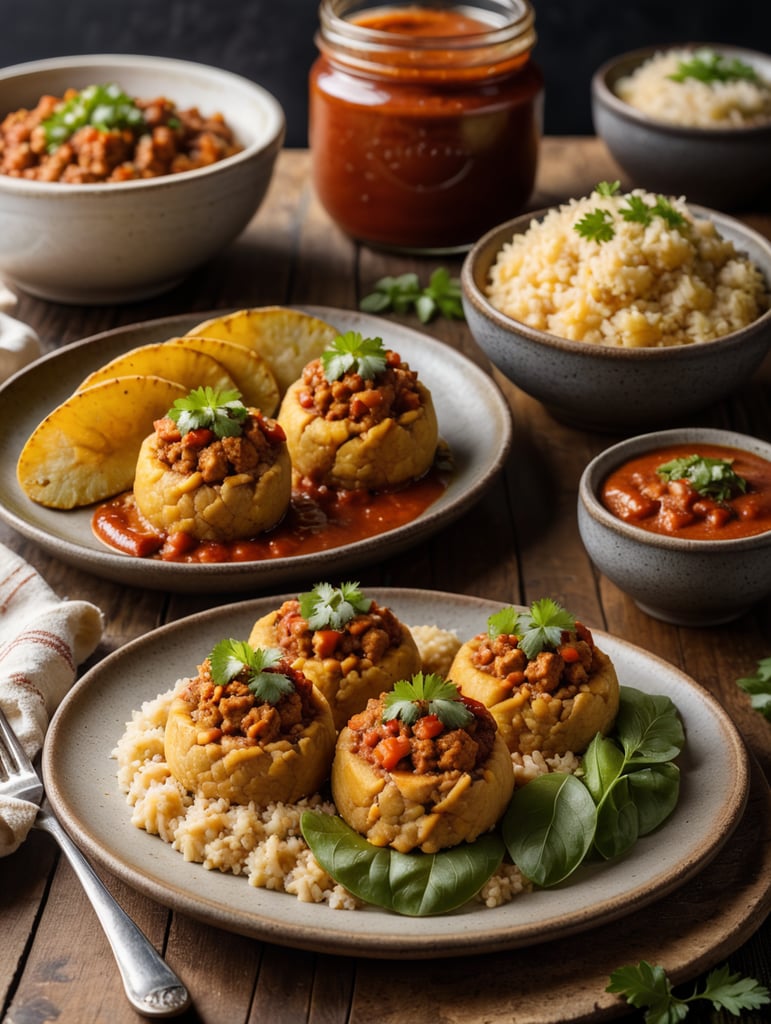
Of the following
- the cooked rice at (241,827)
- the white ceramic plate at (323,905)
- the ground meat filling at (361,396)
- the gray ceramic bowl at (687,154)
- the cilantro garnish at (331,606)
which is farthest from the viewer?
the gray ceramic bowl at (687,154)

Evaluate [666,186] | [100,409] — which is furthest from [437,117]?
[100,409]

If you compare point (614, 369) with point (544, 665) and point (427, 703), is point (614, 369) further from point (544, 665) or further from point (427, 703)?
point (427, 703)

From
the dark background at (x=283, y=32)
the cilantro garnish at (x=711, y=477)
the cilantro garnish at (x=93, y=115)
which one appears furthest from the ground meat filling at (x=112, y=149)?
the dark background at (x=283, y=32)

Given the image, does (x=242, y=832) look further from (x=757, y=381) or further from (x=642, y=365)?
(x=757, y=381)

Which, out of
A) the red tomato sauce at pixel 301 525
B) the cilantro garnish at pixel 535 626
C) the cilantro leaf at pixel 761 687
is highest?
the cilantro garnish at pixel 535 626

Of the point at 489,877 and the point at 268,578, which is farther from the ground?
the point at 489,877

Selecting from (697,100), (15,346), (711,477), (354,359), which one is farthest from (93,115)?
(711,477)

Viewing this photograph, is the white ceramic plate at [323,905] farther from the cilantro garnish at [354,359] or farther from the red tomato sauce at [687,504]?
the cilantro garnish at [354,359]

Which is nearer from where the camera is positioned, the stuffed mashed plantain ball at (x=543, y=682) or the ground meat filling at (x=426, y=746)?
the ground meat filling at (x=426, y=746)
